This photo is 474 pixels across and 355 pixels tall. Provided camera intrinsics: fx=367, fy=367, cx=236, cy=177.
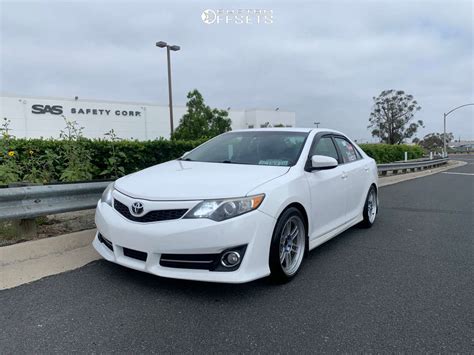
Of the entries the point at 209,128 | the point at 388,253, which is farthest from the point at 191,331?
the point at 209,128

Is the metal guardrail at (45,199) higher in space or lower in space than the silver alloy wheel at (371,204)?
higher

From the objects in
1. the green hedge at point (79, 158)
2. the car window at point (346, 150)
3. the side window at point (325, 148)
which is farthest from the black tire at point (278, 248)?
the green hedge at point (79, 158)

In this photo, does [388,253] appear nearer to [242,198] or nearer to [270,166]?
[270,166]

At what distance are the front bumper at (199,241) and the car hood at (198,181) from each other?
23cm

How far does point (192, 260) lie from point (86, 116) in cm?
5058

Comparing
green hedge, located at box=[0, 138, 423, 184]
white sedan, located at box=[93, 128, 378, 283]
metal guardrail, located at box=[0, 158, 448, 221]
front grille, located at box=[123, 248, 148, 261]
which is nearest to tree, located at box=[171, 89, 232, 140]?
green hedge, located at box=[0, 138, 423, 184]

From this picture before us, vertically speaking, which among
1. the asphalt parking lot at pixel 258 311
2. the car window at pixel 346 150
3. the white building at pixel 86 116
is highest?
the white building at pixel 86 116

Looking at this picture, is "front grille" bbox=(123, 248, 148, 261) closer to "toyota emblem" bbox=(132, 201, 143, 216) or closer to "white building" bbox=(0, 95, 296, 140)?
"toyota emblem" bbox=(132, 201, 143, 216)

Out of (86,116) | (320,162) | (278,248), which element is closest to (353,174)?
(320,162)

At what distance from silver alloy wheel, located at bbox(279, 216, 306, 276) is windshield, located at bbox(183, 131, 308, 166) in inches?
25.8

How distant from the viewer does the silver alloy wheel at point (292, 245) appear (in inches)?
132

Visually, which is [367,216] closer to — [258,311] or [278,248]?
[278,248]

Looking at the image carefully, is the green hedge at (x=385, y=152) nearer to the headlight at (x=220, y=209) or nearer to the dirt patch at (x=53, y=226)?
the dirt patch at (x=53, y=226)

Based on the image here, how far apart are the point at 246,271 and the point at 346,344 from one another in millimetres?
888
